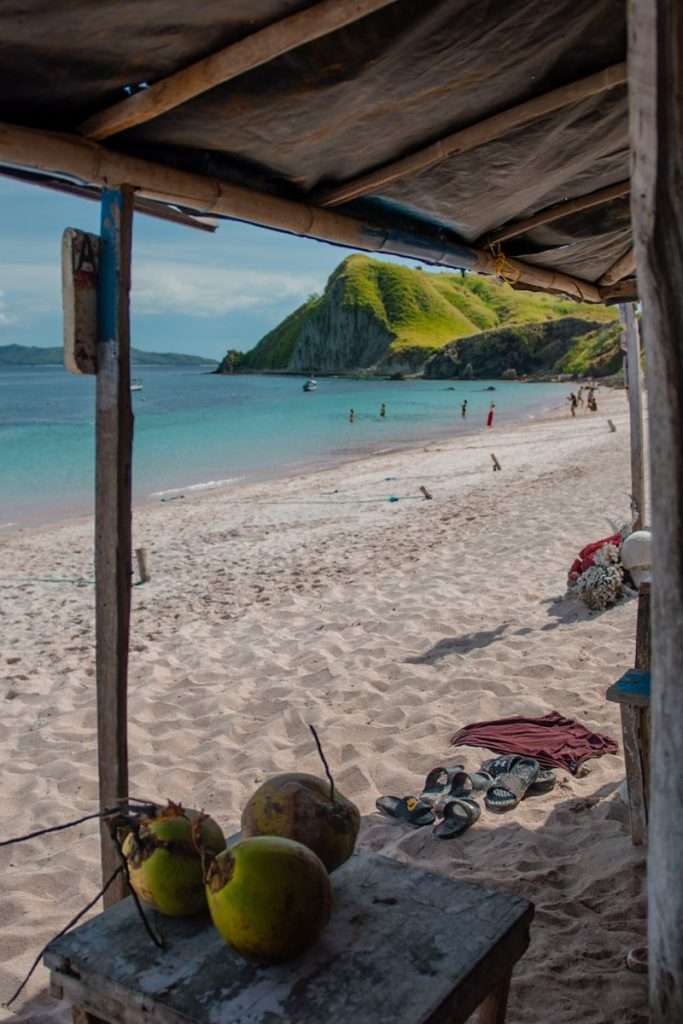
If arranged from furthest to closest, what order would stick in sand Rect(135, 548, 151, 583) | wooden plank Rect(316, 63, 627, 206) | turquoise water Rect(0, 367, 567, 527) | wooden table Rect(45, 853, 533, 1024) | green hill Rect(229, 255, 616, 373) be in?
green hill Rect(229, 255, 616, 373), turquoise water Rect(0, 367, 567, 527), stick in sand Rect(135, 548, 151, 583), wooden plank Rect(316, 63, 627, 206), wooden table Rect(45, 853, 533, 1024)

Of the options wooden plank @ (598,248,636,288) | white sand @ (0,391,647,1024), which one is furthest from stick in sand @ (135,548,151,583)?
wooden plank @ (598,248,636,288)

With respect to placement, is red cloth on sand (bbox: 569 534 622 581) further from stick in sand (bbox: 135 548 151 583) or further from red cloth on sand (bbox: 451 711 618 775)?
stick in sand (bbox: 135 548 151 583)

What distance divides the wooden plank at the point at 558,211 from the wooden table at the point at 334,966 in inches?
116

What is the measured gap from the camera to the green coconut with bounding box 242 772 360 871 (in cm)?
165

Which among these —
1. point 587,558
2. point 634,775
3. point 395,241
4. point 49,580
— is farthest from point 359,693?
point 49,580

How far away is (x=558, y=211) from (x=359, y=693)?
2.97 m

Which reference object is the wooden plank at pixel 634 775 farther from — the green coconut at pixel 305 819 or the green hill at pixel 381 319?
the green hill at pixel 381 319

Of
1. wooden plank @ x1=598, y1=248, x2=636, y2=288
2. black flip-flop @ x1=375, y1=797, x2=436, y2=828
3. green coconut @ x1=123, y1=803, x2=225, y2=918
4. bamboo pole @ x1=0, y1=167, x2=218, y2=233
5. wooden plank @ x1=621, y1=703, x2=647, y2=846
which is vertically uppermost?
wooden plank @ x1=598, y1=248, x2=636, y2=288

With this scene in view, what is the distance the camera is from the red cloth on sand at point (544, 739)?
4.09 meters

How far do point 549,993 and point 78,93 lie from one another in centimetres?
268

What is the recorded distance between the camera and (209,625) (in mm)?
7457

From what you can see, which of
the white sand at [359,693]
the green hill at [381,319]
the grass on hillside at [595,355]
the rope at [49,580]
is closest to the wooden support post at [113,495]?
the white sand at [359,693]

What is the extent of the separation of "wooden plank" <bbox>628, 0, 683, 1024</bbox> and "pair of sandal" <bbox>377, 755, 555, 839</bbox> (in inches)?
79.6

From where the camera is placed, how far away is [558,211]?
12.4 ft
